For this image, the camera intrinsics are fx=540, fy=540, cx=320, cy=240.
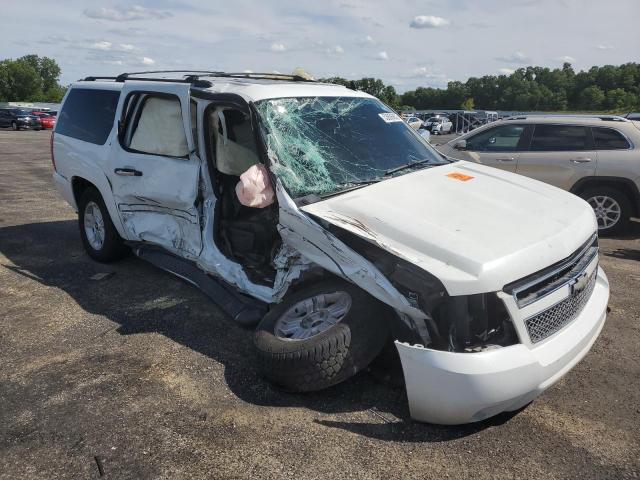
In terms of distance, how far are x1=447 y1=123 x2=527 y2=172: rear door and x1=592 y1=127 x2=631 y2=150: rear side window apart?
1.00 metres

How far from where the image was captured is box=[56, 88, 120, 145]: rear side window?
5539 mm

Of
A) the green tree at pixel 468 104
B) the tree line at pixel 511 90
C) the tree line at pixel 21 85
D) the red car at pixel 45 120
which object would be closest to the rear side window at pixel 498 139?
the red car at pixel 45 120

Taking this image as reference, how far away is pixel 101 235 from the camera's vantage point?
5922 millimetres

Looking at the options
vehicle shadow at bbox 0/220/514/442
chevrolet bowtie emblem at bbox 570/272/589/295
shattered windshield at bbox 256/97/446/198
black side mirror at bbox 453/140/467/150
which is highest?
shattered windshield at bbox 256/97/446/198

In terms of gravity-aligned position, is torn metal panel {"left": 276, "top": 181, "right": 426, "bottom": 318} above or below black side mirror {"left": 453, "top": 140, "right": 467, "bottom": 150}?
below

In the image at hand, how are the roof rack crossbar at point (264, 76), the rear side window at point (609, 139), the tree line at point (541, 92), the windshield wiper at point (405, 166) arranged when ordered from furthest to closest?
the tree line at point (541, 92) < the rear side window at point (609, 139) < the roof rack crossbar at point (264, 76) < the windshield wiper at point (405, 166)

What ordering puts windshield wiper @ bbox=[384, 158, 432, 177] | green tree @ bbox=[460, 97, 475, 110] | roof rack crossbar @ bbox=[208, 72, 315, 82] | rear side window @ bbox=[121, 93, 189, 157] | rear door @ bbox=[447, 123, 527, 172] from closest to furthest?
windshield wiper @ bbox=[384, 158, 432, 177] → rear side window @ bbox=[121, 93, 189, 157] → roof rack crossbar @ bbox=[208, 72, 315, 82] → rear door @ bbox=[447, 123, 527, 172] → green tree @ bbox=[460, 97, 475, 110]

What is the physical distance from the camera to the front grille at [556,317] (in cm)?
285

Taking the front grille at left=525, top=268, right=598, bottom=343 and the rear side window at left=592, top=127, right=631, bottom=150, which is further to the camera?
the rear side window at left=592, top=127, right=631, bottom=150

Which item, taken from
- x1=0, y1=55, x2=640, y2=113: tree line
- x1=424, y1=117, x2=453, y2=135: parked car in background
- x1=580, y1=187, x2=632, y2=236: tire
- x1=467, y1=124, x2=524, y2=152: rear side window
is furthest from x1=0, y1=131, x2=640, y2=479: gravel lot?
x1=0, y1=55, x2=640, y2=113: tree line

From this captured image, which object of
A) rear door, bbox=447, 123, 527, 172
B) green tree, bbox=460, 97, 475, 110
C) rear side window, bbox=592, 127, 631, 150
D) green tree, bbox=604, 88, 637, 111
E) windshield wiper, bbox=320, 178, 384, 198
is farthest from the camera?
green tree, bbox=460, 97, 475, 110

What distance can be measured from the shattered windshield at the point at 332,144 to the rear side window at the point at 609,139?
4.18 metres

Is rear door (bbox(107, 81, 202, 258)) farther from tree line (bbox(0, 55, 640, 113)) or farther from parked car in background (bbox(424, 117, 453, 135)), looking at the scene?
tree line (bbox(0, 55, 640, 113))

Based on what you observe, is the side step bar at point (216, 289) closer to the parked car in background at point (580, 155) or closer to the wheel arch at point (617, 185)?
the parked car in background at point (580, 155)
